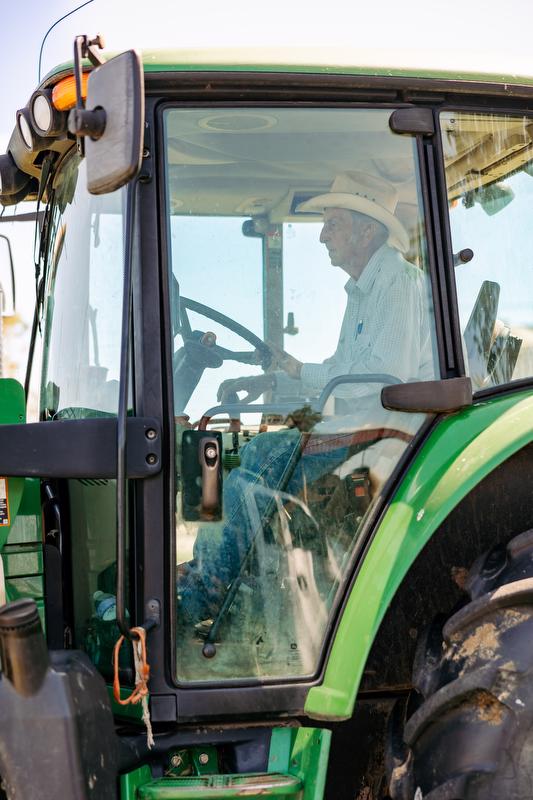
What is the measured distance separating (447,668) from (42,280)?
1.57m

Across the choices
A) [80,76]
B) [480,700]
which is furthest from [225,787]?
[80,76]

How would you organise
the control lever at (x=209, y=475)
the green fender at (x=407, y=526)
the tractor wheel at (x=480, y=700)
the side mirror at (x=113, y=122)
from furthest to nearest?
1. the control lever at (x=209, y=475)
2. the green fender at (x=407, y=526)
3. the tractor wheel at (x=480, y=700)
4. the side mirror at (x=113, y=122)

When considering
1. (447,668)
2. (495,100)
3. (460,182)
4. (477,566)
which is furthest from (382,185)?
(447,668)

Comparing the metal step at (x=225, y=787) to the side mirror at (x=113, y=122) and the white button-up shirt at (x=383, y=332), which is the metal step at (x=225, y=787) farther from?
the side mirror at (x=113, y=122)

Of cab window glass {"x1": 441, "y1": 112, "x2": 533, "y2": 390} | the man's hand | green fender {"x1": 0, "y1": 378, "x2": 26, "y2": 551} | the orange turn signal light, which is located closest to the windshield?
the man's hand

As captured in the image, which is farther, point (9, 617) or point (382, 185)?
point (382, 185)

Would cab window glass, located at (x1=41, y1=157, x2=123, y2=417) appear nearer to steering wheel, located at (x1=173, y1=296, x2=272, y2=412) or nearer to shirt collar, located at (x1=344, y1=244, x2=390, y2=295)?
steering wheel, located at (x1=173, y1=296, x2=272, y2=412)

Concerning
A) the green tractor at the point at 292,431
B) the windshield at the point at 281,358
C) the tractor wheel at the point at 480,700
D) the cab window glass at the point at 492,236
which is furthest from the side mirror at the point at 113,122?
the tractor wheel at the point at 480,700

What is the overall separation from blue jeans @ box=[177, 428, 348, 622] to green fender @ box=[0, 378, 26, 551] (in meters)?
0.48

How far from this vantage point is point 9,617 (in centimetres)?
181

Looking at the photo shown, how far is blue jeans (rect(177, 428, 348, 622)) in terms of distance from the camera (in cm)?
211

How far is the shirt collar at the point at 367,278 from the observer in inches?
86.0

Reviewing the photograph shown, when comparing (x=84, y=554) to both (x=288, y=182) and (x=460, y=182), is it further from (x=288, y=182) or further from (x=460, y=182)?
(x=460, y=182)

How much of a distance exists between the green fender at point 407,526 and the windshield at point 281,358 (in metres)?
0.09
